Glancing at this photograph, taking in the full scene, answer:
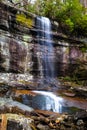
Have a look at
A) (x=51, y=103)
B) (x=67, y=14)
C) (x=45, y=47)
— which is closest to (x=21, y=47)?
(x=45, y=47)

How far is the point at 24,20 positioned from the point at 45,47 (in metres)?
3.00

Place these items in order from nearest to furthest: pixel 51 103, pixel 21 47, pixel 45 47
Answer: pixel 51 103, pixel 21 47, pixel 45 47

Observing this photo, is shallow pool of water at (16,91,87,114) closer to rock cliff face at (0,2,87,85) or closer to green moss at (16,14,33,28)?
rock cliff face at (0,2,87,85)

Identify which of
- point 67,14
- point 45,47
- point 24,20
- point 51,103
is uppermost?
point 67,14

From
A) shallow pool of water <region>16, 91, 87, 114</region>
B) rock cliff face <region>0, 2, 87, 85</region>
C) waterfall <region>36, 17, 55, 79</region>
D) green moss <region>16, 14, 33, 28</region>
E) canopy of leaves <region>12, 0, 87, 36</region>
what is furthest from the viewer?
canopy of leaves <region>12, 0, 87, 36</region>

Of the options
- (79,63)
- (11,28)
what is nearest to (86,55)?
(79,63)

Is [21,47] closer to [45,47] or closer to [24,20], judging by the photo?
[24,20]

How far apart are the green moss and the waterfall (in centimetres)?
70

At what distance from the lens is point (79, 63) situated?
25.5 metres

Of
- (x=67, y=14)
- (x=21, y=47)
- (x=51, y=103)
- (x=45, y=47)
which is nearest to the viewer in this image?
(x=51, y=103)

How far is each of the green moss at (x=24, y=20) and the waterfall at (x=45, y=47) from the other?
2.30ft

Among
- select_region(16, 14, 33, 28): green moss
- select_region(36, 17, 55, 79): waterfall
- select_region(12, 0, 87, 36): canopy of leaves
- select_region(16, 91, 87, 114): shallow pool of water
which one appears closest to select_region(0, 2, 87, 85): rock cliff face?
select_region(16, 14, 33, 28): green moss

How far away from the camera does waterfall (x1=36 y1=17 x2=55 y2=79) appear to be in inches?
945

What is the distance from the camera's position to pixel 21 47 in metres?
22.9
